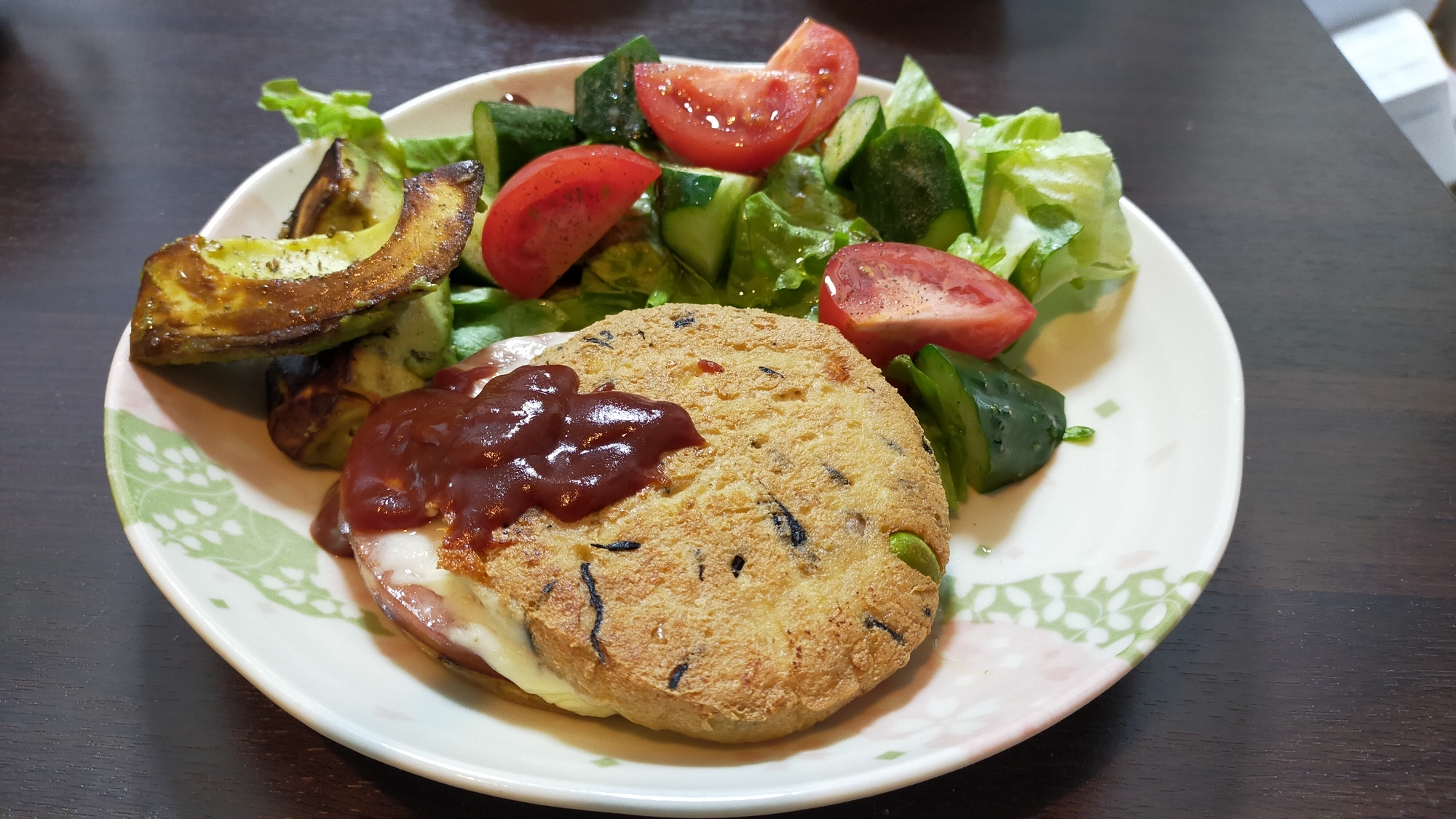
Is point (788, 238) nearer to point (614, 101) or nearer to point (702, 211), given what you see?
point (702, 211)

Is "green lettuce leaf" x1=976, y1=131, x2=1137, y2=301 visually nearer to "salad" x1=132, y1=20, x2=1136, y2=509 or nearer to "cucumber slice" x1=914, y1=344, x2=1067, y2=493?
"salad" x1=132, y1=20, x2=1136, y2=509

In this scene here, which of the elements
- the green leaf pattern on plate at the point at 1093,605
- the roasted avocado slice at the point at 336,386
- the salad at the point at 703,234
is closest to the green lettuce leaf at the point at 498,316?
the salad at the point at 703,234

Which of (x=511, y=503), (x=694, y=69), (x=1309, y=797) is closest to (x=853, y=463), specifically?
(x=511, y=503)

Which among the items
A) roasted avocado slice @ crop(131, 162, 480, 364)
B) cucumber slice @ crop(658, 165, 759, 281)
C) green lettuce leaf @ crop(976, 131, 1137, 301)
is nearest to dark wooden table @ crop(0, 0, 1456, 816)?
roasted avocado slice @ crop(131, 162, 480, 364)

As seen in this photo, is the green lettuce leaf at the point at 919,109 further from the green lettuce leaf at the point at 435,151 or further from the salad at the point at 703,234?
the green lettuce leaf at the point at 435,151

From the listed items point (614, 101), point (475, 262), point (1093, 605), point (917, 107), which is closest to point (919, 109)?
point (917, 107)
